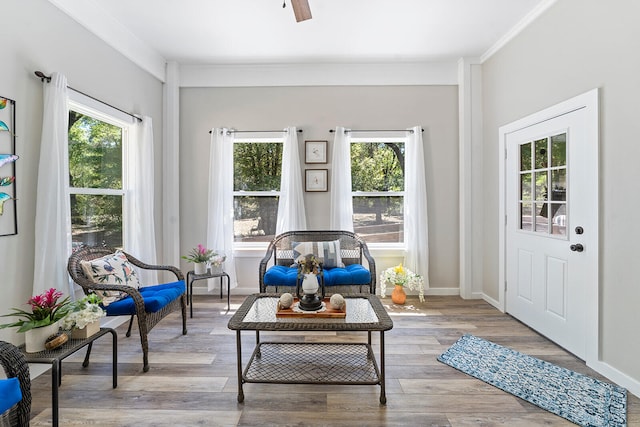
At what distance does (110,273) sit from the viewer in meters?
2.65

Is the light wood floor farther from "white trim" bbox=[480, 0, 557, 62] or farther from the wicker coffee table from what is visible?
"white trim" bbox=[480, 0, 557, 62]

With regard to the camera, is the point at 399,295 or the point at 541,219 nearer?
the point at 541,219

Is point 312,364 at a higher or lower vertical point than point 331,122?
lower

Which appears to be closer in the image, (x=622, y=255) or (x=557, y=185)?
(x=622, y=255)

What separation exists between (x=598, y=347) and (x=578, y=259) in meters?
0.63

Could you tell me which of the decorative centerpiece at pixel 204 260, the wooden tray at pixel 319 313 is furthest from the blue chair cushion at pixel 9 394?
the decorative centerpiece at pixel 204 260

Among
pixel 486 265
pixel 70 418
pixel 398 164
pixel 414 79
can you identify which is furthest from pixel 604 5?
pixel 70 418

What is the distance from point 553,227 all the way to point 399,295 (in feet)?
5.61

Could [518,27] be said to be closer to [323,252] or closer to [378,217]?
[378,217]

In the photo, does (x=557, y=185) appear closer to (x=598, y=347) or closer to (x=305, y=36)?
(x=598, y=347)

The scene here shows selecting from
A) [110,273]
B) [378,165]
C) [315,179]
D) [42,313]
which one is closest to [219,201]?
[315,179]

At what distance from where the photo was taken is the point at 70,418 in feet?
6.10

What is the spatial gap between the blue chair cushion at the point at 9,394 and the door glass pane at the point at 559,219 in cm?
357

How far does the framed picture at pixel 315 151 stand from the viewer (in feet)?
13.7
